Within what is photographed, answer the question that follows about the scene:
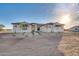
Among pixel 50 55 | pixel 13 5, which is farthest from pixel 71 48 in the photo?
pixel 13 5

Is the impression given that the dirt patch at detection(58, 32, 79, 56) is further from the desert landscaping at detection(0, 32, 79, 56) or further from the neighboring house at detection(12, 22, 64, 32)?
the neighboring house at detection(12, 22, 64, 32)

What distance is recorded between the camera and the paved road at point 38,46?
6.15 ft

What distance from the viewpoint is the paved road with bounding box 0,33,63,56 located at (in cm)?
187

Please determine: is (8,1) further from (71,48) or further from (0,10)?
(71,48)

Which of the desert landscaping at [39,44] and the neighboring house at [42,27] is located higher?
the neighboring house at [42,27]

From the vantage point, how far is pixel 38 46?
1881 mm

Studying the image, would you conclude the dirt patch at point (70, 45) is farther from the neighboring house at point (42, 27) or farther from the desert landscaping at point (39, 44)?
the neighboring house at point (42, 27)

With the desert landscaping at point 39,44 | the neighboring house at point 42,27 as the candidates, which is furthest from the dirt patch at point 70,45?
the neighboring house at point 42,27

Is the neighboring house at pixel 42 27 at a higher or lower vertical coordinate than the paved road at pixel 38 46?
higher

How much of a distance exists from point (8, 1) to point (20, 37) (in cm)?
44

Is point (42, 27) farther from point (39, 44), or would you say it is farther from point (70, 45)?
point (70, 45)

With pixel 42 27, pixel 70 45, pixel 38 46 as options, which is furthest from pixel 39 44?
pixel 70 45

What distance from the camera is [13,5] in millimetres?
1891

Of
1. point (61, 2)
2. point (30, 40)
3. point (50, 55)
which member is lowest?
point (50, 55)
